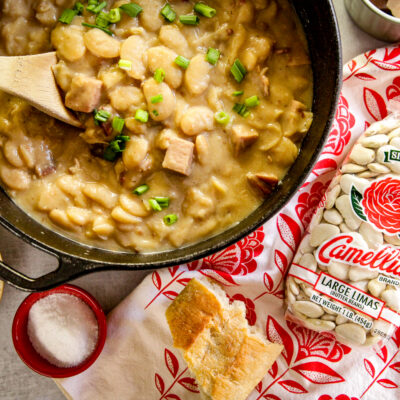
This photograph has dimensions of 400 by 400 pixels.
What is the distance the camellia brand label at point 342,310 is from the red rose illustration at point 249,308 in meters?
0.43

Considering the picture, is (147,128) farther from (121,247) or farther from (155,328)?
(155,328)

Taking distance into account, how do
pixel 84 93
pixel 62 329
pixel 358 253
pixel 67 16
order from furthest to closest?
pixel 62 329, pixel 358 253, pixel 67 16, pixel 84 93

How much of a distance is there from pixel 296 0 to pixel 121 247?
5.70ft

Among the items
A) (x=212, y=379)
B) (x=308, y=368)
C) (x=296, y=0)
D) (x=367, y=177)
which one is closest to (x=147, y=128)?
(x=296, y=0)

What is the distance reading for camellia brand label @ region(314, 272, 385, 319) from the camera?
320 centimetres

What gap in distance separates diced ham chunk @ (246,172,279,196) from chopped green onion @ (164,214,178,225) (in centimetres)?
46

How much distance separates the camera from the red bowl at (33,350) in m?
3.44

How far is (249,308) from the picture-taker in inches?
137

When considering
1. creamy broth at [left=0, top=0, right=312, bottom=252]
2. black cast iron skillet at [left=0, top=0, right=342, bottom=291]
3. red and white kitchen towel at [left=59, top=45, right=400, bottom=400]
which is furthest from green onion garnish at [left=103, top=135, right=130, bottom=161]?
red and white kitchen towel at [left=59, top=45, right=400, bottom=400]

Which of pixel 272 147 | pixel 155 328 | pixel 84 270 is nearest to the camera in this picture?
pixel 84 270

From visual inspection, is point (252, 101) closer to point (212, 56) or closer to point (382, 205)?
point (212, 56)

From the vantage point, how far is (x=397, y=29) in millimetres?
3258

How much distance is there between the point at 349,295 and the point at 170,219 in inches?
49.5

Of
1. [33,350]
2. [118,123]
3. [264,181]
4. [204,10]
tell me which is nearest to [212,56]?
[204,10]
